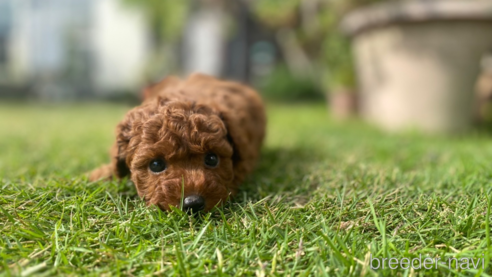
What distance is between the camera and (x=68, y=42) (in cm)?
1584

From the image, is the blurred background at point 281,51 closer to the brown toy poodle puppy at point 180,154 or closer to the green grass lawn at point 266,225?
the green grass lawn at point 266,225

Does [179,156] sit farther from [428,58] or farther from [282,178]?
[428,58]

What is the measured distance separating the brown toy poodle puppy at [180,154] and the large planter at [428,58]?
348 cm

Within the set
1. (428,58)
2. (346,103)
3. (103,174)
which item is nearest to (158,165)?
(103,174)

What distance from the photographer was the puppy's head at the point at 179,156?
187 cm

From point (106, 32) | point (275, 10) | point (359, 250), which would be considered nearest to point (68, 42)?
point (106, 32)

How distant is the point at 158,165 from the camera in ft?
6.55

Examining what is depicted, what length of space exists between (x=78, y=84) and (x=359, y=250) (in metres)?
16.3

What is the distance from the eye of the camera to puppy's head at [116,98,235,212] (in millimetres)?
1865

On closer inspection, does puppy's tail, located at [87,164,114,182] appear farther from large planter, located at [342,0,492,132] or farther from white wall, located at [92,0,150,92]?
white wall, located at [92,0,150,92]

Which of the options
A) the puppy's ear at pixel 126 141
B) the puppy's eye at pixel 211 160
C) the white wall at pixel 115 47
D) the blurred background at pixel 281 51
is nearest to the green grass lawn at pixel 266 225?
the puppy's ear at pixel 126 141

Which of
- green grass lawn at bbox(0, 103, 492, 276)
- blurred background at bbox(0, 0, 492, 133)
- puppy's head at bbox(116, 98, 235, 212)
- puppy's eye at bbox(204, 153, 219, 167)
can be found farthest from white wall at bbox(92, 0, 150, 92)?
puppy's eye at bbox(204, 153, 219, 167)

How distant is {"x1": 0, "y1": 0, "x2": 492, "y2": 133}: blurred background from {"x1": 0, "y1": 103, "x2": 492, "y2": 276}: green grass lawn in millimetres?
2407

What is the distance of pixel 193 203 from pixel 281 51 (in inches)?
543
